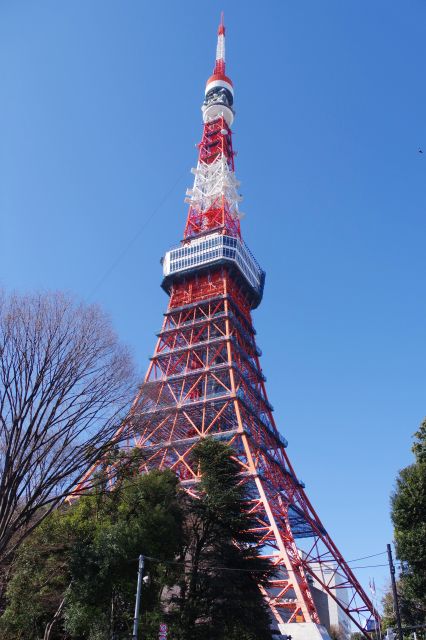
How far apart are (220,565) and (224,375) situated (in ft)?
65.6

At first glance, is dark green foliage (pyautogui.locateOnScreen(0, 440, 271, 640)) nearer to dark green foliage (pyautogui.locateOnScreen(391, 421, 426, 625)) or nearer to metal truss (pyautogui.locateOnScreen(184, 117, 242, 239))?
dark green foliage (pyautogui.locateOnScreen(391, 421, 426, 625))

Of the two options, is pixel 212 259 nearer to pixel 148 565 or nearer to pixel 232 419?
pixel 232 419

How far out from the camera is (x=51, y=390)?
1241 centimetres

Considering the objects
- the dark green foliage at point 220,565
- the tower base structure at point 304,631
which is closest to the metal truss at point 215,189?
the dark green foliage at point 220,565

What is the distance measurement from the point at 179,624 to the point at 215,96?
49.8 metres

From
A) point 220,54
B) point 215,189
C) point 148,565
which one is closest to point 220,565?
point 148,565

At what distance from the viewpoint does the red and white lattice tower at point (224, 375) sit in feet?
84.8

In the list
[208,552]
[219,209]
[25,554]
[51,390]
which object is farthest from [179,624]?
[219,209]

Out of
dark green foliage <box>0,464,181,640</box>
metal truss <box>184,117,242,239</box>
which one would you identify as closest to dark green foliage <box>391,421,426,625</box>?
dark green foliage <box>0,464,181,640</box>

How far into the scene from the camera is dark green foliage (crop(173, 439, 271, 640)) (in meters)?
15.9

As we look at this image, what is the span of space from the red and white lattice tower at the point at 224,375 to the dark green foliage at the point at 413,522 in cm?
596

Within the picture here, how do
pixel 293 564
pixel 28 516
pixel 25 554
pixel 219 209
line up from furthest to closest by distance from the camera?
pixel 219 209 < pixel 293 564 < pixel 25 554 < pixel 28 516

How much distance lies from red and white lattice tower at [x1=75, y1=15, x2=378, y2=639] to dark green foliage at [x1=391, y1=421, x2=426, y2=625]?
596cm

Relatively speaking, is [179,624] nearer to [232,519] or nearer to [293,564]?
[232,519]
